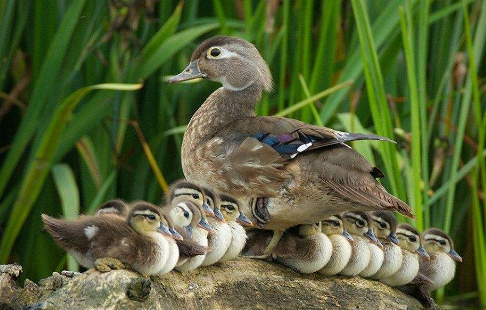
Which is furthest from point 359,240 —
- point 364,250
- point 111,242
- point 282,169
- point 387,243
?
point 111,242

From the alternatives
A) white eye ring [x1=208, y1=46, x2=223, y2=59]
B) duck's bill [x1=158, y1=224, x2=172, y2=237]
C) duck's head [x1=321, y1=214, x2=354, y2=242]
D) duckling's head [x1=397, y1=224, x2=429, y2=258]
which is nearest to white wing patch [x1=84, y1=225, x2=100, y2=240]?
duck's bill [x1=158, y1=224, x2=172, y2=237]

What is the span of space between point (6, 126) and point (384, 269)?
2821 mm

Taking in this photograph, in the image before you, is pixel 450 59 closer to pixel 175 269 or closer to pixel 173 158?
pixel 173 158

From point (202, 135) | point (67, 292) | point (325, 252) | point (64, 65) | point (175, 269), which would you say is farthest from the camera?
point (64, 65)

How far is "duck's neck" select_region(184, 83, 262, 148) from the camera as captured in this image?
16.8ft

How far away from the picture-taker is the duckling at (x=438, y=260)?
4.97 metres

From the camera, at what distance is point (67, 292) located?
3.46m

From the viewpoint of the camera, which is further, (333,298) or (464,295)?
(464,295)

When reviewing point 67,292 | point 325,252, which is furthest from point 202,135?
point 67,292

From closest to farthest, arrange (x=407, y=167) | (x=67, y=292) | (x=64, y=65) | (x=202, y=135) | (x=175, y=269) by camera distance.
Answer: (x=67, y=292)
(x=175, y=269)
(x=202, y=135)
(x=407, y=167)
(x=64, y=65)

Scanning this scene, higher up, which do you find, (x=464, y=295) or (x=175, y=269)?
(x=175, y=269)

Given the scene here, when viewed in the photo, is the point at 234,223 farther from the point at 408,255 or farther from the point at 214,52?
the point at 214,52

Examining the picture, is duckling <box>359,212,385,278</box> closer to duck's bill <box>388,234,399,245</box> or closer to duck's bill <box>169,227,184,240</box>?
duck's bill <box>388,234,399,245</box>

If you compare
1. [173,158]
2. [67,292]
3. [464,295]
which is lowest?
[464,295]
